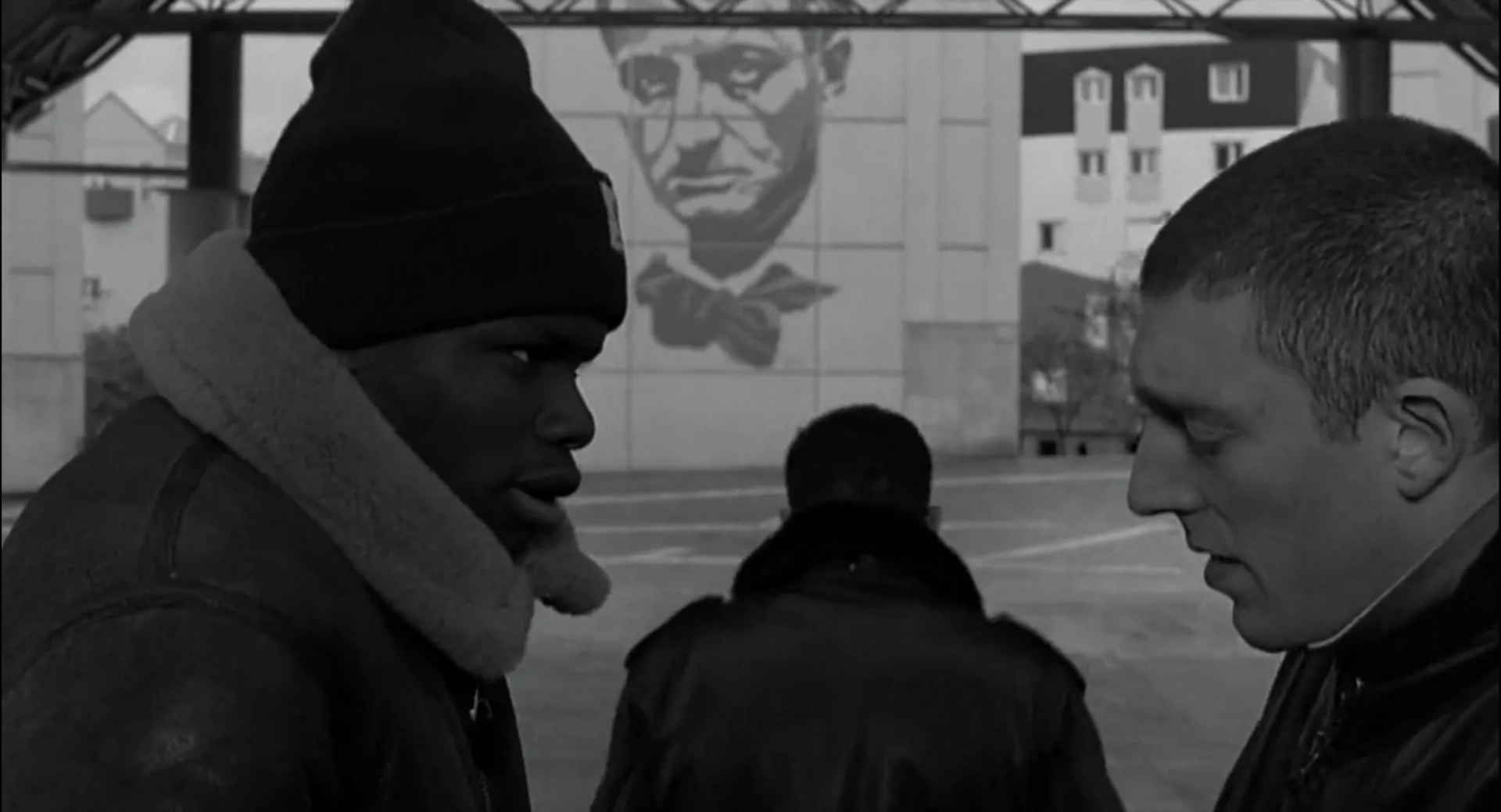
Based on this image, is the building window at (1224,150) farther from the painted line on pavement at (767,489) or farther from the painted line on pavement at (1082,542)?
the painted line on pavement at (1082,542)

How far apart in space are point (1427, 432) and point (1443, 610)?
0.13 metres

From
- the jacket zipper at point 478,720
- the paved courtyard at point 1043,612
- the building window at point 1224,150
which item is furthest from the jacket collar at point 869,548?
the building window at point 1224,150

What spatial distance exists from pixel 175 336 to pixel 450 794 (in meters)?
0.44

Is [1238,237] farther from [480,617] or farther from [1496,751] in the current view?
[480,617]

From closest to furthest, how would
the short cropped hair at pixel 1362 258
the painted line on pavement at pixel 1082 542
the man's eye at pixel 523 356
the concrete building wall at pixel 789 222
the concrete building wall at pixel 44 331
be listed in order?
the short cropped hair at pixel 1362 258 < the man's eye at pixel 523 356 < the painted line on pavement at pixel 1082 542 < the concrete building wall at pixel 44 331 < the concrete building wall at pixel 789 222

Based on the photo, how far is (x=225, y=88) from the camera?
63.4 ft

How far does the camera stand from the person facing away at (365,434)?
1503 millimetres

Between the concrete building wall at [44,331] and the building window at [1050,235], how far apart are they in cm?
4015

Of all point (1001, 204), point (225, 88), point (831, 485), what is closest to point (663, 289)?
point (1001, 204)

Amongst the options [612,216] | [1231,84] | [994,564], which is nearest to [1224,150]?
[1231,84]

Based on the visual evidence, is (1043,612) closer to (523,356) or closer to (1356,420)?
(523,356)

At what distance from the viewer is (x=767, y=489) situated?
90.9 ft

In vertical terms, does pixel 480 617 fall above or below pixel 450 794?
above

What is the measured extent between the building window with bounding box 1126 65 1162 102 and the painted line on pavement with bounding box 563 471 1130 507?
1505 inches
